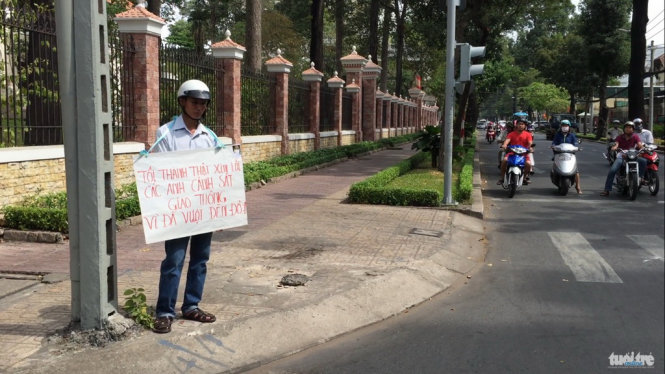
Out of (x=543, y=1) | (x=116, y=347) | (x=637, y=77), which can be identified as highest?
(x=543, y=1)

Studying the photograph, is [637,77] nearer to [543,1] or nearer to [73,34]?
[543,1]

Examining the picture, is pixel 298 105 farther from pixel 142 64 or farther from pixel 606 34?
pixel 606 34

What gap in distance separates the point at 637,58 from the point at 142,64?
21.9 metres

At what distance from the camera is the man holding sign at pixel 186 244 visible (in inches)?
165

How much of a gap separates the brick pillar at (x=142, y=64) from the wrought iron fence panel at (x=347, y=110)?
15.1 meters

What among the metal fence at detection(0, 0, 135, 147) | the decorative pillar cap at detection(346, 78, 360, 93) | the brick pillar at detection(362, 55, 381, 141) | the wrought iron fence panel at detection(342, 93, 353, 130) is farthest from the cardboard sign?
the brick pillar at detection(362, 55, 381, 141)

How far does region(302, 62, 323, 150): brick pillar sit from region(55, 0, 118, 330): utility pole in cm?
1709

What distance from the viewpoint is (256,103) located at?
54.8 feet

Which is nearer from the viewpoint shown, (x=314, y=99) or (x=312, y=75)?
(x=312, y=75)

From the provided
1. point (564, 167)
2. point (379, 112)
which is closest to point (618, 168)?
point (564, 167)

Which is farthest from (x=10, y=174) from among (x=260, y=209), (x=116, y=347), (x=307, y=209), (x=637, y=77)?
(x=637, y=77)

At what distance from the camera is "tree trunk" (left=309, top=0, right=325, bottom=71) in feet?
79.8

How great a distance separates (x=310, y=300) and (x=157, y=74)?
7599mm

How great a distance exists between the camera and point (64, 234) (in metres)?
7.23
